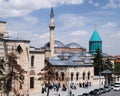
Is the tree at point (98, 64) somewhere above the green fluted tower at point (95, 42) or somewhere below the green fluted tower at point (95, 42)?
below

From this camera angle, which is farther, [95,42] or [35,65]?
[95,42]

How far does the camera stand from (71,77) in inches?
2525

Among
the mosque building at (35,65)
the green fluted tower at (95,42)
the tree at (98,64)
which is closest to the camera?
the mosque building at (35,65)

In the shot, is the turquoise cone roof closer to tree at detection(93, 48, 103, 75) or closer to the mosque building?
tree at detection(93, 48, 103, 75)

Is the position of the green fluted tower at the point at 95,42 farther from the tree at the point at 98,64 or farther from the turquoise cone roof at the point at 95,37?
the tree at the point at 98,64

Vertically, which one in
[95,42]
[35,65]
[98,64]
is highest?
[95,42]

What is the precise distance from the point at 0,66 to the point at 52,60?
1193 inches

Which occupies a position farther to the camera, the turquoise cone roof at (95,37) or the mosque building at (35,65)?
the turquoise cone roof at (95,37)

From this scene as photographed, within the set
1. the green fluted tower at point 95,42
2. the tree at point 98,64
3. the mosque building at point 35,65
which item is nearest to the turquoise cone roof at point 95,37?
the green fluted tower at point 95,42

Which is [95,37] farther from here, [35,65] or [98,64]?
[35,65]

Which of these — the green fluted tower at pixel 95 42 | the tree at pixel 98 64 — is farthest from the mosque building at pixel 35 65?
the green fluted tower at pixel 95 42

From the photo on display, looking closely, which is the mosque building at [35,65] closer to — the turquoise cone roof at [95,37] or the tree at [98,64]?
the tree at [98,64]

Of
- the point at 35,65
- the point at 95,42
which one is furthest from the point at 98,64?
the point at 35,65

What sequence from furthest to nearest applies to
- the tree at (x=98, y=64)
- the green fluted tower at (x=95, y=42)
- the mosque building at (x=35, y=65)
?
the green fluted tower at (x=95, y=42) < the tree at (x=98, y=64) < the mosque building at (x=35, y=65)
